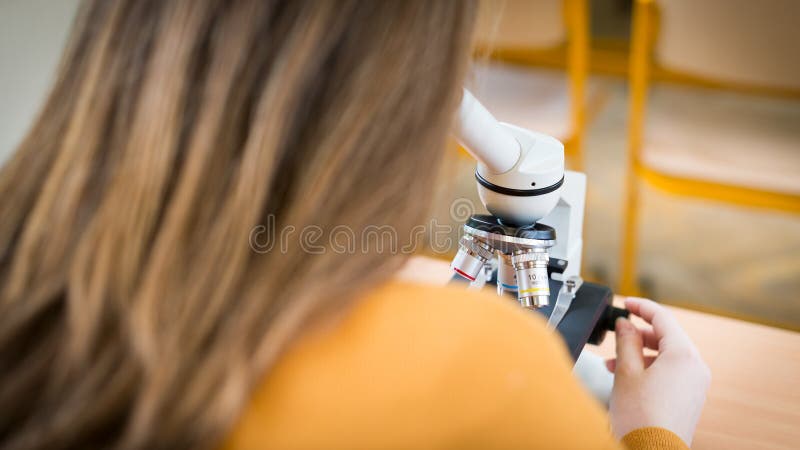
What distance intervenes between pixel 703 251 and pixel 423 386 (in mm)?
1544

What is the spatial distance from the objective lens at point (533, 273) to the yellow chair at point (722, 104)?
2.60 ft

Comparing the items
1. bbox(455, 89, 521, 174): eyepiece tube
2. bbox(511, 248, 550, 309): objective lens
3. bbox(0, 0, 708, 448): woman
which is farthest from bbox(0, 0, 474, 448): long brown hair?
bbox(511, 248, 550, 309): objective lens

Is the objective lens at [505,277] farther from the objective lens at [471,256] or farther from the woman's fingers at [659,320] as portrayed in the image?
the woman's fingers at [659,320]

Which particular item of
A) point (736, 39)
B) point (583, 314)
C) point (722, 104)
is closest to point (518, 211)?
point (583, 314)

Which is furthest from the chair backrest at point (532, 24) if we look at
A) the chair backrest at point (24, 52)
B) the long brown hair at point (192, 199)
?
the long brown hair at point (192, 199)

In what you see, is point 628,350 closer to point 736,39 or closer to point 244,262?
point 244,262

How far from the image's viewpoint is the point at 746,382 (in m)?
0.77

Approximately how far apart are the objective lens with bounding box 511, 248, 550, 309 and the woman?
8.8 inches

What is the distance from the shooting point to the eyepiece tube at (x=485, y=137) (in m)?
0.55

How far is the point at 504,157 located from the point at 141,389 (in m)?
0.37

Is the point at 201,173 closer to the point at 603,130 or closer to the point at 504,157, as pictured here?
the point at 504,157

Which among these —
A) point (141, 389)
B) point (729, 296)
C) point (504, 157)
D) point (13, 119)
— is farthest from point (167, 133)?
point (729, 296)

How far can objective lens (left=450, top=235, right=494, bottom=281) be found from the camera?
67 centimetres

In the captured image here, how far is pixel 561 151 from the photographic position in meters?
0.65
